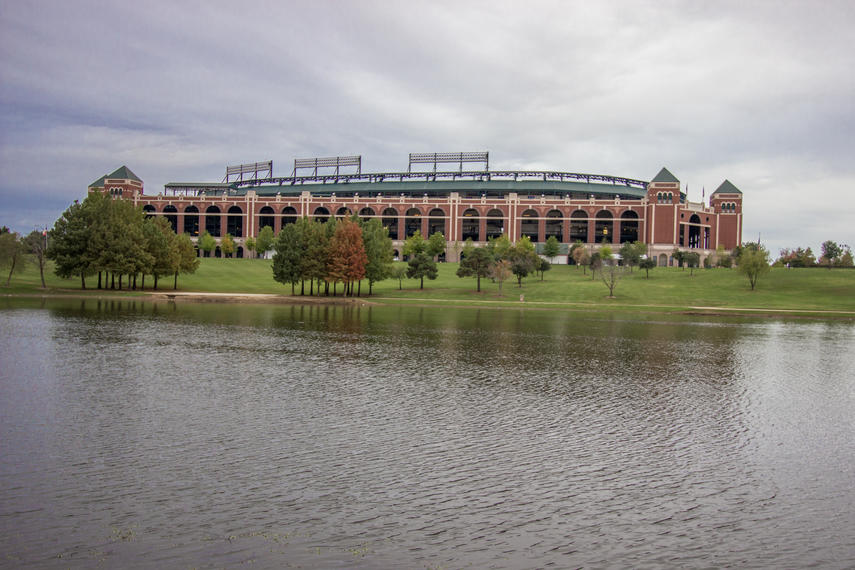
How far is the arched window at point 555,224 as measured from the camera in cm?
15175

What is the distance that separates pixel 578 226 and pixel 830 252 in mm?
51686

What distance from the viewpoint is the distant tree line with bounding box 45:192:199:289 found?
7844 centimetres

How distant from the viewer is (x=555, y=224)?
6009 inches

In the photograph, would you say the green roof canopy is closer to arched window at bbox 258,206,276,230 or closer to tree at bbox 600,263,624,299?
arched window at bbox 258,206,276,230

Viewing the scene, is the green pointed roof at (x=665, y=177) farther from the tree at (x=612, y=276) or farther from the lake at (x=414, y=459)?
the lake at (x=414, y=459)

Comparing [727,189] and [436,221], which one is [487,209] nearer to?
[436,221]

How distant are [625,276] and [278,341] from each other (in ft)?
256

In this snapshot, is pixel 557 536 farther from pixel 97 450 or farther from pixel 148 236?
pixel 148 236

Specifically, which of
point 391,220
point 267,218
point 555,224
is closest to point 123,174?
point 267,218

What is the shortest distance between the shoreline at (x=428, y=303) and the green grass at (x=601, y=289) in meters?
0.46

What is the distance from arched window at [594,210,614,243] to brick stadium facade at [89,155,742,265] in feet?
0.78

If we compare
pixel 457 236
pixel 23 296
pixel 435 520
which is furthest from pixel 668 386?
pixel 457 236

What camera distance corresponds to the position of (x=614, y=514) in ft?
44.3

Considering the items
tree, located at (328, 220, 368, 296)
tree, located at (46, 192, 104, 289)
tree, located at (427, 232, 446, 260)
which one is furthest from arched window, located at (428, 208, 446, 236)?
tree, located at (46, 192, 104, 289)
